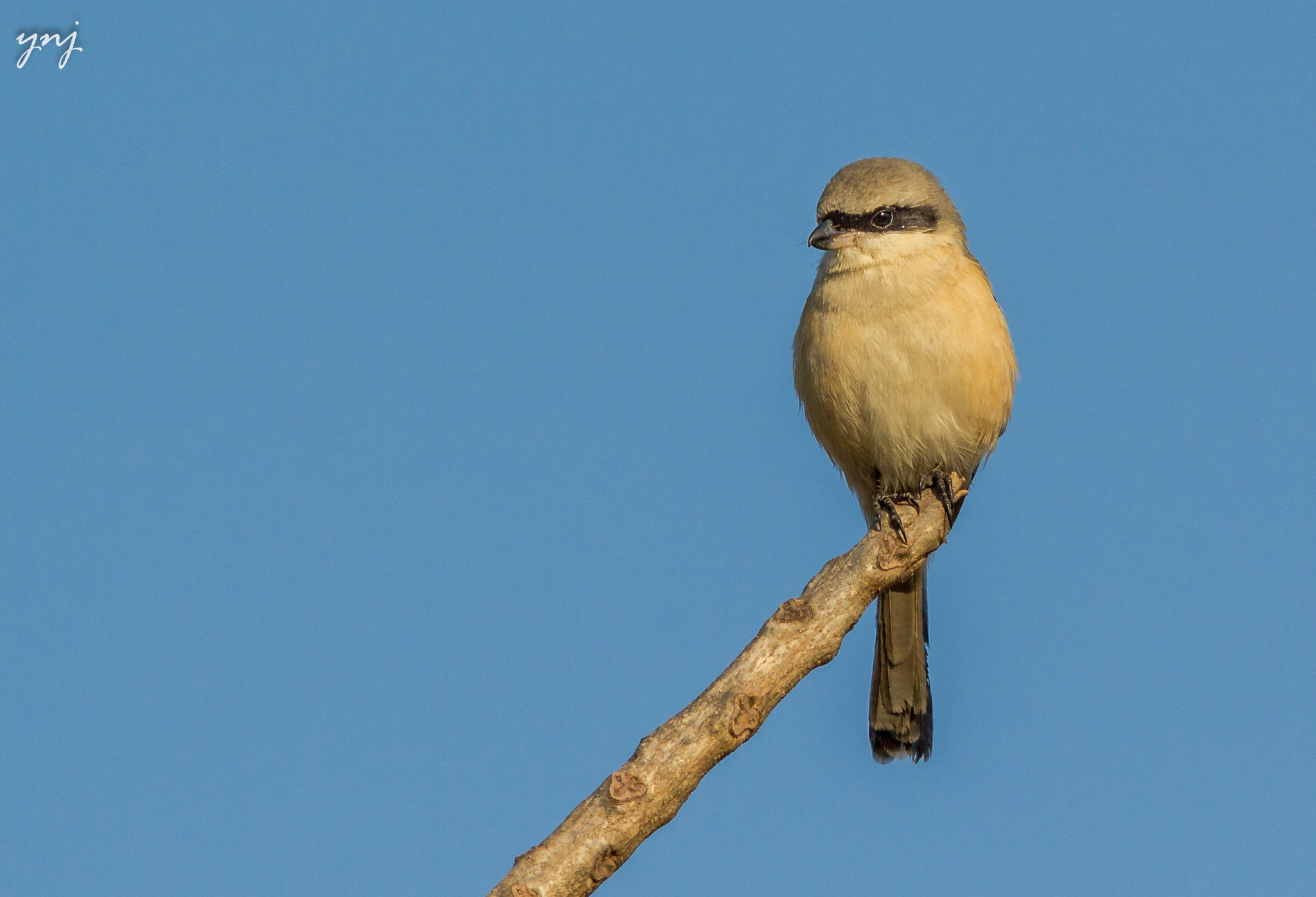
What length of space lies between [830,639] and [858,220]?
286 centimetres

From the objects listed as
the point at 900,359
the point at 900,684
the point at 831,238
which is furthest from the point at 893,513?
the point at 831,238

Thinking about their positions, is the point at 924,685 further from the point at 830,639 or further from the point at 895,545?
the point at 830,639

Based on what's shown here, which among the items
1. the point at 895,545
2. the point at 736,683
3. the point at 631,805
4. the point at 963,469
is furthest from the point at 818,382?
the point at 631,805

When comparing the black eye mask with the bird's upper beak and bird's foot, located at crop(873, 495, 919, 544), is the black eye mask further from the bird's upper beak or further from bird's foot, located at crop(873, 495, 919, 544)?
bird's foot, located at crop(873, 495, 919, 544)

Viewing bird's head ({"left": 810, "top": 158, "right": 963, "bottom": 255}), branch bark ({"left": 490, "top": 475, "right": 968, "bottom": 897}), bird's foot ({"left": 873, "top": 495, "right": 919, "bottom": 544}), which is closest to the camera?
branch bark ({"left": 490, "top": 475, "right": 968, "bottom": 897})

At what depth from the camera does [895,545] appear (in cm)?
568

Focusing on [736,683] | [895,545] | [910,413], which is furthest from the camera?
[910,413]

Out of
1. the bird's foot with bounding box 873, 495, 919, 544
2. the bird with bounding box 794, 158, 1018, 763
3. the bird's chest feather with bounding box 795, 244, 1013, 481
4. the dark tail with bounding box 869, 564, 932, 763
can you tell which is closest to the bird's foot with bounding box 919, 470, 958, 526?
the bird with bounding box 794, 158, 1018, 763

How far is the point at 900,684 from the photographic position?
23.3 ft

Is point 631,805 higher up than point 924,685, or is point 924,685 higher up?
point 924,685

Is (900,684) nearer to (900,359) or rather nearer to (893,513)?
(893,513)

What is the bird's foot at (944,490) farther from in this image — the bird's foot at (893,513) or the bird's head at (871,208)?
the bird's head at (871,208)

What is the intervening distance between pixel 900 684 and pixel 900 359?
1.79 metres

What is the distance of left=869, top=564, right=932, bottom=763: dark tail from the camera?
23.1 feet
